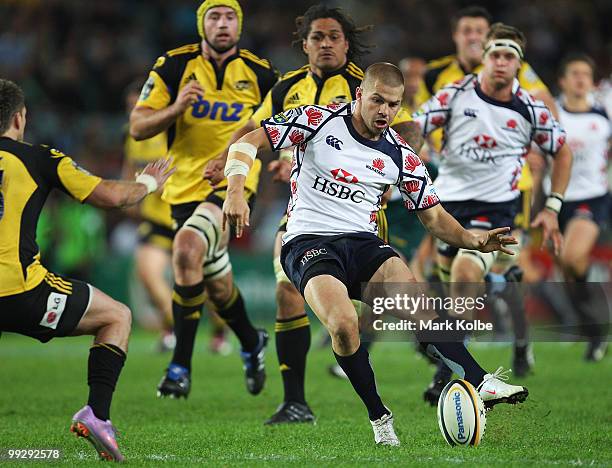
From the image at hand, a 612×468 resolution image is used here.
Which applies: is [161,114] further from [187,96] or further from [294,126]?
[294,126]

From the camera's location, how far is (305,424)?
7602 millimetres

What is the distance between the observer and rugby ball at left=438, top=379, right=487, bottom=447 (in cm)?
621

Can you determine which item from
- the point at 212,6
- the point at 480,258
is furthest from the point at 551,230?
the point at 212,6

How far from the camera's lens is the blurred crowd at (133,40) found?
783 inches

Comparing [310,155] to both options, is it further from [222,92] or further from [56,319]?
[222,92]

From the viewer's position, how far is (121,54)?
2073 cm

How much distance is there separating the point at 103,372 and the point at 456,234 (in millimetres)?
2255

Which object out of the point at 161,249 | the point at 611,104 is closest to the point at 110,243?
the point at 161,249

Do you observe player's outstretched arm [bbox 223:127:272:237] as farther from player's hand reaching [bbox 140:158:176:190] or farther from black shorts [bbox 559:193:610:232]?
black shorts [bbox 559:193:610:232]

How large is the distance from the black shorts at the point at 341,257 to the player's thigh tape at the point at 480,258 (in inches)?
91.9

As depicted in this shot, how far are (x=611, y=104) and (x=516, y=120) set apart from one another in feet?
15.9

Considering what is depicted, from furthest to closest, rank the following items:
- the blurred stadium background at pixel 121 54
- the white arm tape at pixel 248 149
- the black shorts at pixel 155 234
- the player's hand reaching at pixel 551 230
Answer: the blurred stadium background at pixel 121 54 → the black shorts at pixel 155 234 → the player's hand reaching at pixel 551 230 → the white arm tape at pixel 248 149
